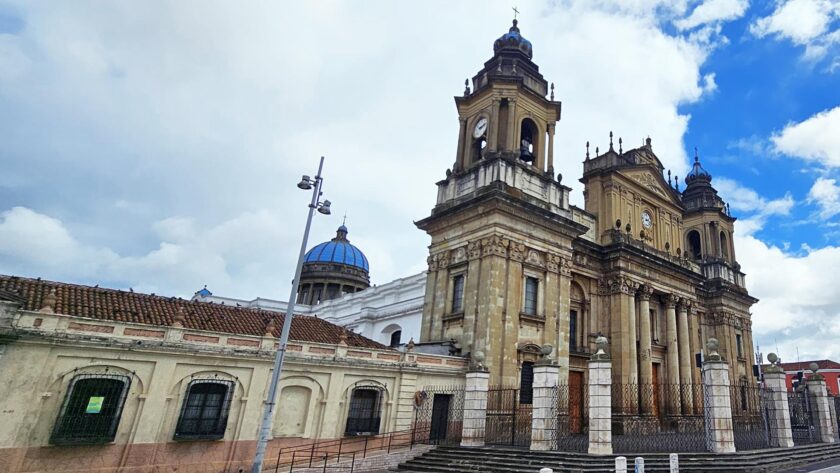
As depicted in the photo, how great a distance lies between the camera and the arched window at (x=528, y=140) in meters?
26.6

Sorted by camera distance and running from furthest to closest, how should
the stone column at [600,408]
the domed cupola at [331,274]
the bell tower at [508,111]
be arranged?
the domed cupola at [331,274] < the bell tower at [508,111] < the stone column at [600,408]

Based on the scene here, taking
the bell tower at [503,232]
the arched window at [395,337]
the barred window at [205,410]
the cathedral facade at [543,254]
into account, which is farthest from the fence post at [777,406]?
the arched window at [395,337]

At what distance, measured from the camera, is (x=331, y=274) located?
173 ft

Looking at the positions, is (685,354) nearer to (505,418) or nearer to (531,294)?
(531,294)

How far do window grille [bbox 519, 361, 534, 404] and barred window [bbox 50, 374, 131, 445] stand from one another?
14.9 m

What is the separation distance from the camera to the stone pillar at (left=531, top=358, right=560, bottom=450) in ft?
51.4

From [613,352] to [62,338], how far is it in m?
24.4

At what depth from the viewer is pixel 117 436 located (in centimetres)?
1349

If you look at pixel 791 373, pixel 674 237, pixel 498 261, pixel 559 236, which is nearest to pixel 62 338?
pixel 498 261

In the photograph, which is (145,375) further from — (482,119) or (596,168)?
(596,168)

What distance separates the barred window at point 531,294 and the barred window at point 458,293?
2929 mm

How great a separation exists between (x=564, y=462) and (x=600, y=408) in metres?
1.99

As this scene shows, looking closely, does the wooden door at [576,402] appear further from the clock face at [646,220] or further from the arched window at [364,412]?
the clock face at [646,220]

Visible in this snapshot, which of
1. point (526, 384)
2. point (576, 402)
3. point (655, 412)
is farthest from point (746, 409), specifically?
point (526, 384)
